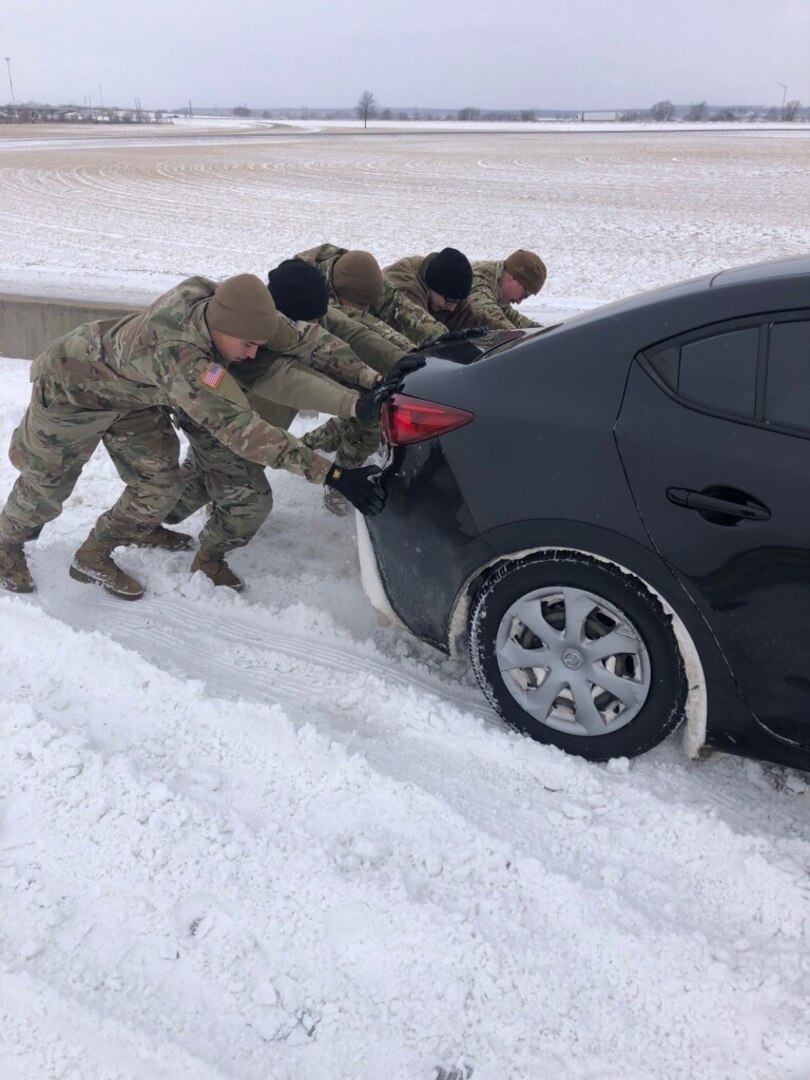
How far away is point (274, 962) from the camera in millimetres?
2074

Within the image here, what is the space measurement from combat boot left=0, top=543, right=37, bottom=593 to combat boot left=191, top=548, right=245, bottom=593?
0.75 m

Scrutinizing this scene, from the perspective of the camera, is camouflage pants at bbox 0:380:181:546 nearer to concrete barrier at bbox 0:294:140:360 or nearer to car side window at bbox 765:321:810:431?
car side window at bbox 765:321:810:431

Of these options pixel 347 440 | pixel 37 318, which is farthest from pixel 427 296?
pixel 37 318

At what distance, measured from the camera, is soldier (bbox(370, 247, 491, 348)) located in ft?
14.9

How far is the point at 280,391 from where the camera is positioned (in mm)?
3574

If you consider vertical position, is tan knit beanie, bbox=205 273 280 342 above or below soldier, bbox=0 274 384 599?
above

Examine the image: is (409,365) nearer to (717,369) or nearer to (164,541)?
(717,369)

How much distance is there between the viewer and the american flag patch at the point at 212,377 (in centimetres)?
302

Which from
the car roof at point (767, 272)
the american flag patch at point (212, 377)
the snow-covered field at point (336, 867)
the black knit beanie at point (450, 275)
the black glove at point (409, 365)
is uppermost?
the car roof at point (767, 272)

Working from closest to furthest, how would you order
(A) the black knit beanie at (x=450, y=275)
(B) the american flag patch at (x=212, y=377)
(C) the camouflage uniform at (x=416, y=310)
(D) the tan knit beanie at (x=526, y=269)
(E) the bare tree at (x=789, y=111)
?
1. (B) the american flag patch at (x=212, y=377)
2. (A) the black knit beanie at (x=450, y=275)
3. (C) the camouflage uniform at (x=416, y=310)
4. (D) the tan knit beanie at (x=526, y=269)
5. (E) the bare tree at (x=789, y=111)

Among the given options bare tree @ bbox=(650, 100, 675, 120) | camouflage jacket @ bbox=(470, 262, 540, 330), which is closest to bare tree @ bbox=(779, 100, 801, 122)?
bare tree @ bbox=(650, 100, 675, 120)

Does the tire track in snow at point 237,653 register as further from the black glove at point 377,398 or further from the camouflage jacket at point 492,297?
the camouflage jacket at point 492,297

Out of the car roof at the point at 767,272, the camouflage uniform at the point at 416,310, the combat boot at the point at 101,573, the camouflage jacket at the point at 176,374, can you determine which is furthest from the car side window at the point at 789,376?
the combat boot at the point at 101,573

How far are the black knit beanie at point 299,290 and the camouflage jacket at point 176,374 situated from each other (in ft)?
1.54
